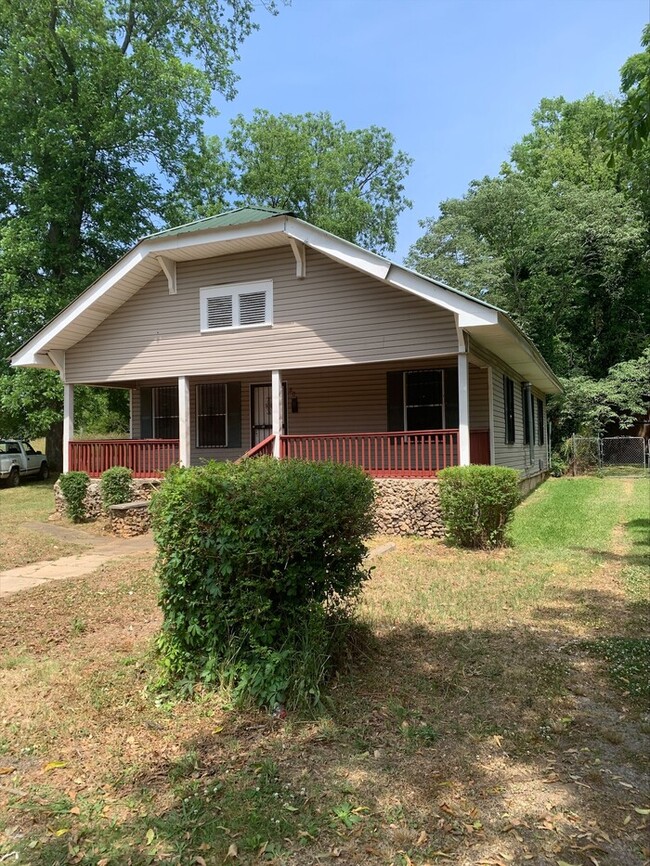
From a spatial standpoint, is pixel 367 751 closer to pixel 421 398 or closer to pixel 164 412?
pixel 421 398

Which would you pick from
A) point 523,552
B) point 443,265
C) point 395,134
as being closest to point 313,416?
point 523,552

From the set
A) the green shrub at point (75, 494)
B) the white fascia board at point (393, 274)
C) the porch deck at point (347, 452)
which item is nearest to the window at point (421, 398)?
the porch deck at point (347, 452)

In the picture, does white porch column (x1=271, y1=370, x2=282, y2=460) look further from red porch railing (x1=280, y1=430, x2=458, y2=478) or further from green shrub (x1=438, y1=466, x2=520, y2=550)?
green shrub (x1=438, y1=466, x2=520, y2=550)

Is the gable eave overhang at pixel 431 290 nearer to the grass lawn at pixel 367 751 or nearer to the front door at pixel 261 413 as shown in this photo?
the front door at pixel 261 413

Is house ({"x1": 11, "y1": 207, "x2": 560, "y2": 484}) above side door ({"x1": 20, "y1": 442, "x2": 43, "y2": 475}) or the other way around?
above

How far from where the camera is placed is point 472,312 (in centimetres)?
970

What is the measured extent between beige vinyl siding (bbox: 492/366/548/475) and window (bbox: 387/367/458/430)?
1.07 metres

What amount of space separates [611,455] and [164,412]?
775 inches

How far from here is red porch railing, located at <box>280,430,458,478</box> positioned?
10805 millimetres

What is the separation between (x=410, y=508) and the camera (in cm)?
1036

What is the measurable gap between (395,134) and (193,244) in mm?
28773

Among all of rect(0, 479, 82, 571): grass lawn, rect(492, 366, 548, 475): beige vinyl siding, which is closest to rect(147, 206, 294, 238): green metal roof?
rect(492, 366, 548, 475): beige vinyl siding

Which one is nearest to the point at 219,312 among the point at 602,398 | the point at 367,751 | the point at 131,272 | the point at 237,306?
the point at 237,306

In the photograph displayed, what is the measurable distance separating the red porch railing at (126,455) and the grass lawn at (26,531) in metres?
1.52
